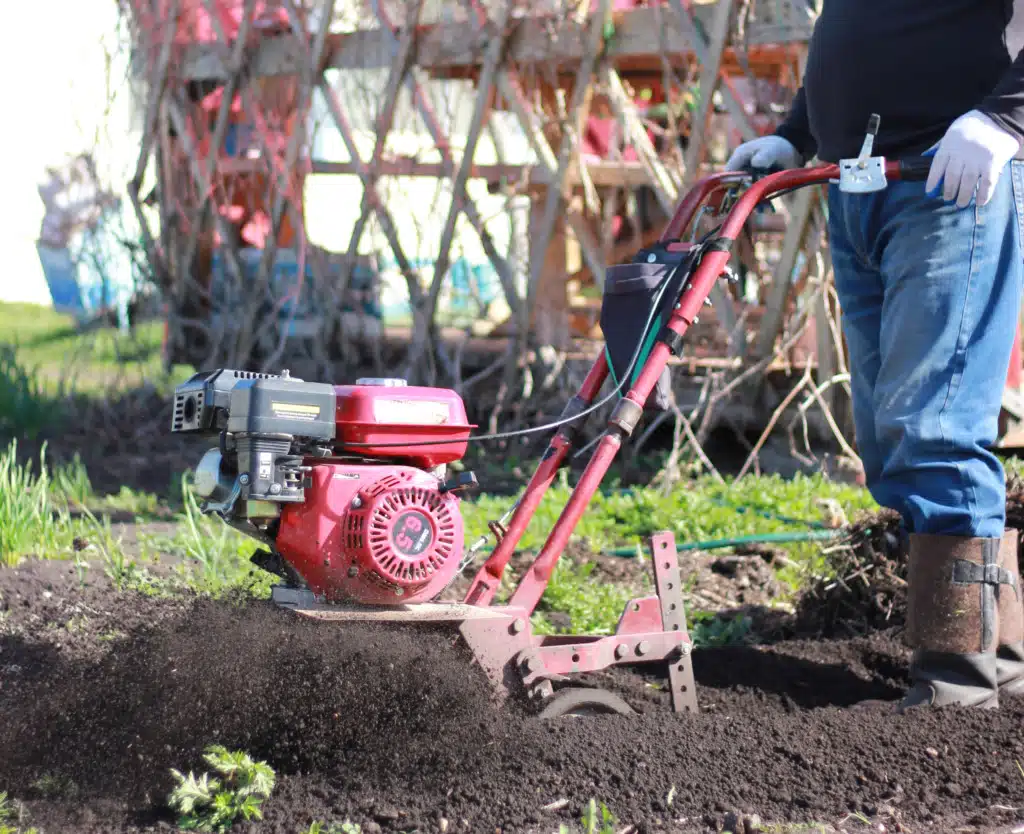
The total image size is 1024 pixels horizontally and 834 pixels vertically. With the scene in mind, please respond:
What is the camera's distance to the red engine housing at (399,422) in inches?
98.0

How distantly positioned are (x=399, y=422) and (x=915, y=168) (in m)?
1.12

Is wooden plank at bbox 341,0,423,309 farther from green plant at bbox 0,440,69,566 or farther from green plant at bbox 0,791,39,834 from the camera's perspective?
green plant at bbox 0,791,39,834

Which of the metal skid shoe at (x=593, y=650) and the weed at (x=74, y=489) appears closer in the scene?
the metal skid shoe at (x=593, y=650)

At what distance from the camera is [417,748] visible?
91.4 inches

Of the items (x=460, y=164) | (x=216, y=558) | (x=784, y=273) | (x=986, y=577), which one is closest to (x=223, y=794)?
(x=216, y=558)

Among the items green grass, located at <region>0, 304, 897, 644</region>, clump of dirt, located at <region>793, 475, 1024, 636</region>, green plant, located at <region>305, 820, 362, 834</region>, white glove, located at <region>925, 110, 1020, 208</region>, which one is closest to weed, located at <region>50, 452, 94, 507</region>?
green grass, located at <region>0, 304, 897, 644</region>

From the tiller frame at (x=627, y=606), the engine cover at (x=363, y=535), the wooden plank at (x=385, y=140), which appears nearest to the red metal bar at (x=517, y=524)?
the tiller frame at (x=627, y=606)

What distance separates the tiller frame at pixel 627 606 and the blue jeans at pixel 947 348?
0.47 ft

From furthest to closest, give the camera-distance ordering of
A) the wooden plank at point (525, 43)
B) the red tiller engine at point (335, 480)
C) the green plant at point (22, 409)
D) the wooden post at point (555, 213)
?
the green plant at point (22, 409) < the wooden post at point (555, 213) < the wooden plank at point (525, 43) < the red tiller engine at point (335, 480)

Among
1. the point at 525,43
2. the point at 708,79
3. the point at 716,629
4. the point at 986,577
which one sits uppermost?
the point at 525,43

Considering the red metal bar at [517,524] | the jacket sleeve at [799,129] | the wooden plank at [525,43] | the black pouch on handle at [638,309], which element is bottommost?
the red metal bar at [517,524]

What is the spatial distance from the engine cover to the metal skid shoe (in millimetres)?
158

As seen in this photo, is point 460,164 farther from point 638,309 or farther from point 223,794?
point 223,794

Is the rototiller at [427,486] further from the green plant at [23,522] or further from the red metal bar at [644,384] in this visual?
the green plant at [23,522]
